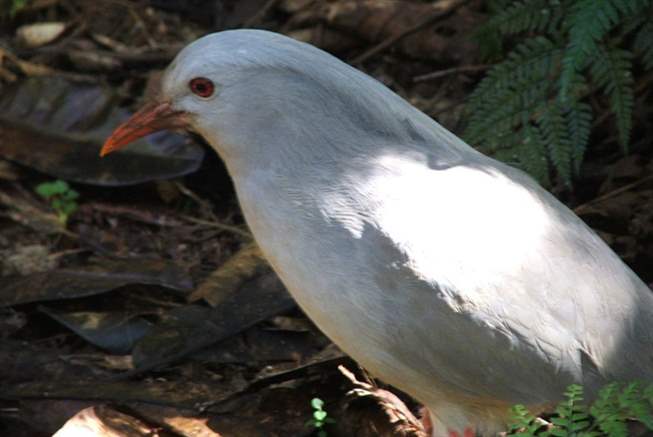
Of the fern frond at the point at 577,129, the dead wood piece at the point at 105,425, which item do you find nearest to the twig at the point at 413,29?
the fern frond at the point at 577,129

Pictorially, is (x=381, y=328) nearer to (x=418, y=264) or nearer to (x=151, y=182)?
(x=418, y=264)

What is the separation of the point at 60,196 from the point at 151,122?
6.69 ft

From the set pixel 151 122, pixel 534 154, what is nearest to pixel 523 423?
pixel 151 122

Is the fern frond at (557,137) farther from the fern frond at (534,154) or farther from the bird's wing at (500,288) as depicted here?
the bird's wing at (500,288)

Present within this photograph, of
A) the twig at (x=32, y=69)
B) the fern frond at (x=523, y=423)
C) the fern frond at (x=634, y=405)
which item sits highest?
the fern frond at (x=634, y=405)

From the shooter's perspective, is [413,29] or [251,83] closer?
[251,83]

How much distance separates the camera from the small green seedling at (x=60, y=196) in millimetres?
6266

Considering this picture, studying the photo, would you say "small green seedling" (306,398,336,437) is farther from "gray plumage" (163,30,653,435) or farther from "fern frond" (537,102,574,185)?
"fern frond" (537,102,574,185)

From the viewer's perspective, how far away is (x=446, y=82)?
6934 mm

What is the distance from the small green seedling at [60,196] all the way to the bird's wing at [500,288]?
2656 millimetres

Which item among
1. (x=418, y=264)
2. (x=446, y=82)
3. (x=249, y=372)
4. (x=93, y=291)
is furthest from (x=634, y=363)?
(x=446, y=82)

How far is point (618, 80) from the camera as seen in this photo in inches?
217

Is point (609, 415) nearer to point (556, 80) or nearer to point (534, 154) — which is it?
point (534, 154)

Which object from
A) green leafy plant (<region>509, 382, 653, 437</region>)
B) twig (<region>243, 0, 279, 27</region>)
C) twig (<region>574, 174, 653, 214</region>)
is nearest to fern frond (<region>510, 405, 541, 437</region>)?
green leafy plant (<region>509, 382, 653, 437</region>)
